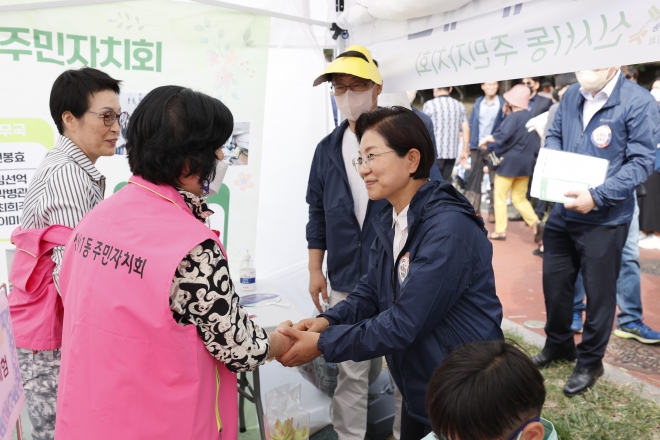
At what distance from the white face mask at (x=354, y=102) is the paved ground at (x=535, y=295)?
2.70 metres

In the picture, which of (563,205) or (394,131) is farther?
(563,205)

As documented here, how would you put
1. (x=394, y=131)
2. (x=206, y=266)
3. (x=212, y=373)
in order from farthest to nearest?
1. (x=394, y=131)
2. (x=212, y=373)
3. (x=206, y=266)

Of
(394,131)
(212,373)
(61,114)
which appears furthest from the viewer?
(61,114)

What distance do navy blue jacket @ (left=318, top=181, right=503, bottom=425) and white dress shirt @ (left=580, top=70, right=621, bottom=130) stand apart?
75.9 inches

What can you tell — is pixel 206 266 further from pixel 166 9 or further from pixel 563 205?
pixel 563 205

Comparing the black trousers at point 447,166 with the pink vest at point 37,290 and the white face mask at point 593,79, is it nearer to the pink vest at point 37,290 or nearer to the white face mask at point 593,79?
the white face mask at point 593,79

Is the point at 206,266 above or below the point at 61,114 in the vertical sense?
below

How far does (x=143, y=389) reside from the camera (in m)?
1.35

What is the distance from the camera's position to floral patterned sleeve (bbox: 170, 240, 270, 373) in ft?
4.32

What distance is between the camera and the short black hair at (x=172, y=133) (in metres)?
1.35

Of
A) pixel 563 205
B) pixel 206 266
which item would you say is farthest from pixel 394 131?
pixel 563 205

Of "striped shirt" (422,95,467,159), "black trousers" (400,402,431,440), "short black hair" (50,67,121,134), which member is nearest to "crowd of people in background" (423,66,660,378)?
"striped shirt" (422,95,467,159)

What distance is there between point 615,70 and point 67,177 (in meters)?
2.97

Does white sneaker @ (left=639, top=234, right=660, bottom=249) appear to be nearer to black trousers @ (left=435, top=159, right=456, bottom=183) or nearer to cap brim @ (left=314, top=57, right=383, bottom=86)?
black trousers @ (left=435, top=159, right=456, bottom=183)
